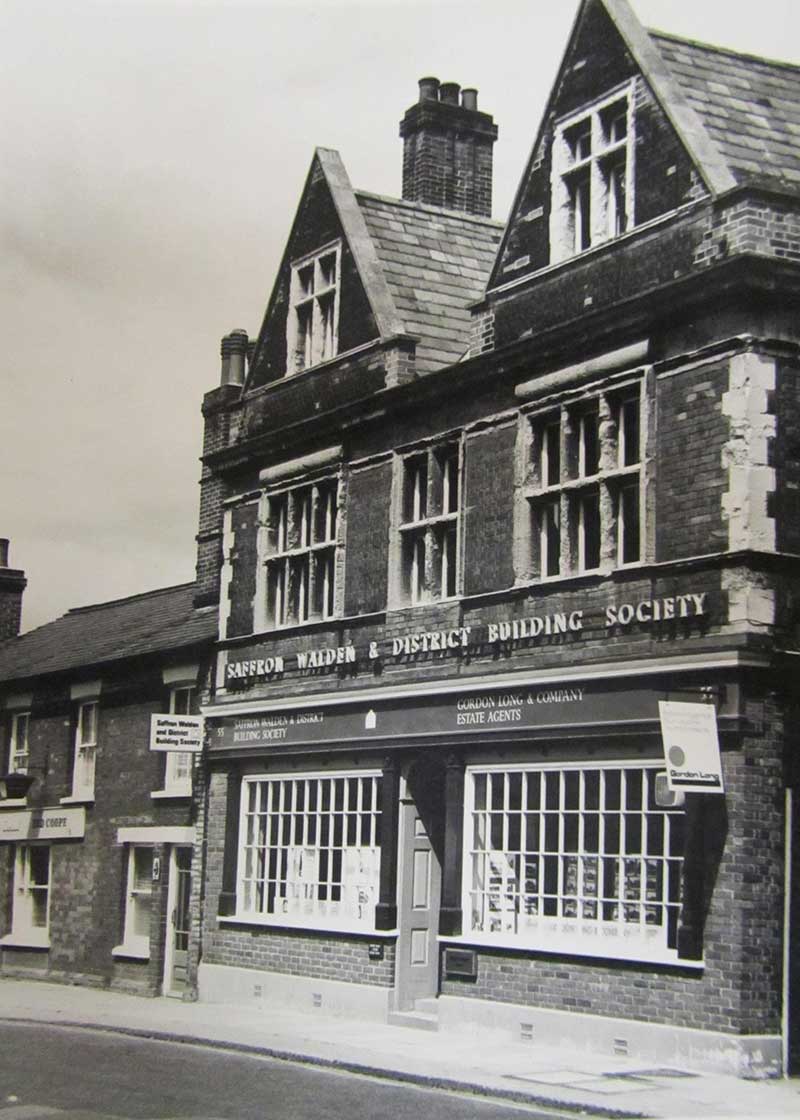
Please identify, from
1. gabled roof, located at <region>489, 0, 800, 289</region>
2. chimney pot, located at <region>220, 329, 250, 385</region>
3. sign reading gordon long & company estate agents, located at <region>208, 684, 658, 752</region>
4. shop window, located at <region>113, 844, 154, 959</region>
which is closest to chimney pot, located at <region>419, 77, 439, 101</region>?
chimney pot, located at <region>220, 329, 250, 385</region>

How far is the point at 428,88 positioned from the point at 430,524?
8.59 m

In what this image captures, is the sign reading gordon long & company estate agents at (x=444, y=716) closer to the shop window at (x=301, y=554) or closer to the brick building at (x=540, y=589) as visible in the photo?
the brick building at (x=540, y=589)

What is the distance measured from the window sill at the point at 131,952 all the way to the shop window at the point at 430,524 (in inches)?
306

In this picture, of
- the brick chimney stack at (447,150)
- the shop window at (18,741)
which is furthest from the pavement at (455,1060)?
the brick chimney stack at (447,150)

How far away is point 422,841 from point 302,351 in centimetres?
712

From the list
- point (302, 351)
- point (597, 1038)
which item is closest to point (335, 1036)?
point (597, 1038)

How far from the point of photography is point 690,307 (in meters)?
15.6

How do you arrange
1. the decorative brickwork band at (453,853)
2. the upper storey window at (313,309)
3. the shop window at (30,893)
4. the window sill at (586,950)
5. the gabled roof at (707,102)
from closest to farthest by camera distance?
the window sill at (586,950), the gabled roof at (707,102), the decorative brickwork band at (453,853), the upper storey window at (313,309), the shop window at (30,893)

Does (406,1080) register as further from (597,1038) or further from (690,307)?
(690,307)

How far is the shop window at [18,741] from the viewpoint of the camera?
29136mm

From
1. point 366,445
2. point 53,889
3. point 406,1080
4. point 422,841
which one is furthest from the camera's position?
point 53,889

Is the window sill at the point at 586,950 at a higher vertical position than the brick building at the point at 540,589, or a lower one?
lower

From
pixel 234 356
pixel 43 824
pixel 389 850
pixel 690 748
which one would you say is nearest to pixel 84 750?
pixel 43 824

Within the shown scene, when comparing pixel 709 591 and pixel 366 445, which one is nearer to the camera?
pixel 709 591
